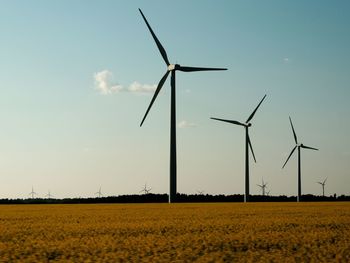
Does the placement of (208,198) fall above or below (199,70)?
below

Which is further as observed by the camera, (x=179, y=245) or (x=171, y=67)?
(x=171, y=67)

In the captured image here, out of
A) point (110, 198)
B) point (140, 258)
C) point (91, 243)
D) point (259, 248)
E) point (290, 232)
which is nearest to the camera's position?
point (140, 258)

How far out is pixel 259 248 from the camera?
1230cm

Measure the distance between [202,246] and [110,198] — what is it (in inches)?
2718

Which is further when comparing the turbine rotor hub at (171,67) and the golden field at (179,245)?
the turbine rotor hub at (171,67)

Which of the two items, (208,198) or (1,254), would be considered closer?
(1,254)

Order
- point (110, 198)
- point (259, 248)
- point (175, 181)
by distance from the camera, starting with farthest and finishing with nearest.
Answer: point (110, 198)
point (175, 181)
point (259, 248)

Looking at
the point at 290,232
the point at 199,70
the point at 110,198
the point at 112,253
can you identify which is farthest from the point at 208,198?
the point at 112,253

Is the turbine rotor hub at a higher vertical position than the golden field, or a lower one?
higher

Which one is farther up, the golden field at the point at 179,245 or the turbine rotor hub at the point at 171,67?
the turbine rotor hub at the point at 171,67

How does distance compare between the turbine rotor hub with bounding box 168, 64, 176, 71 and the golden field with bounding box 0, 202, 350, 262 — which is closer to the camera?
the golden field with bounding box 0, 202, 350, 262

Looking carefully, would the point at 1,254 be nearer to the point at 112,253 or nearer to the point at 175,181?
the point at 112,253

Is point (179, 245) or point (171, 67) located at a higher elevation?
point (171, 67)

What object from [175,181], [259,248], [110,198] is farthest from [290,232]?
[110,198]
